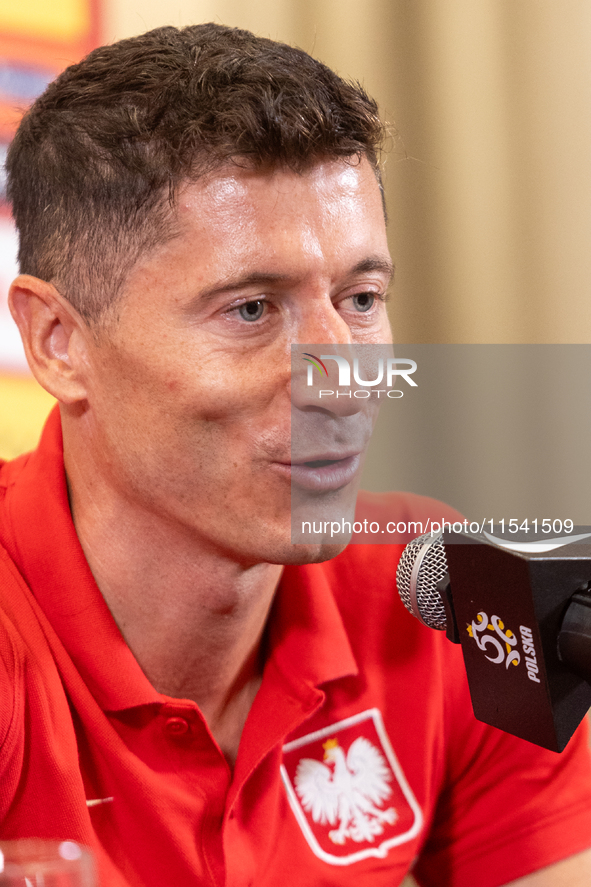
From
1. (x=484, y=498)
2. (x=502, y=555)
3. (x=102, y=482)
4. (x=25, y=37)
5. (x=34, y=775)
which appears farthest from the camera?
(x=484, y=498)

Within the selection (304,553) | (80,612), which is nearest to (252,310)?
(304,553)


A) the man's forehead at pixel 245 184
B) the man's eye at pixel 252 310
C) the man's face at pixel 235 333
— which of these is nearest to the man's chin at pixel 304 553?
the man's face at pixel 235 333

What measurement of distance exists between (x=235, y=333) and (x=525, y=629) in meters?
0.46

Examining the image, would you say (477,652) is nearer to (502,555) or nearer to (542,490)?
(502,555)

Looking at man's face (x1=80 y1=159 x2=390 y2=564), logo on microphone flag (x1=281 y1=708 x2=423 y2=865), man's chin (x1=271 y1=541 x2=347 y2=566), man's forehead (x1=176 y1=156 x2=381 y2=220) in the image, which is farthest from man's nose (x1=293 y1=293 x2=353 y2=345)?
logo on microphone flag (x1=281 y1=708 x2=423 y2=865)

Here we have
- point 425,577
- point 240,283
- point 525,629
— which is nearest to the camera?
point 525,629

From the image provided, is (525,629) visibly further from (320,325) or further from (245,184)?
(245,184)

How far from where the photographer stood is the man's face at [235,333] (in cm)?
87

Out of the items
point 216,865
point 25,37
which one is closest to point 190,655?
point 216,865

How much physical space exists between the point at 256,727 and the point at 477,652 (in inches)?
18.8

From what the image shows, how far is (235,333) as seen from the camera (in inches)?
34.9

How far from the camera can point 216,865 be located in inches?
36.4

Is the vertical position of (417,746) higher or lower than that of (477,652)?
lower

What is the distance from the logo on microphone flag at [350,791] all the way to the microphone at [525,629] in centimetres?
50
